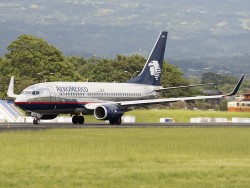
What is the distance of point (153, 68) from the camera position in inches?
4077

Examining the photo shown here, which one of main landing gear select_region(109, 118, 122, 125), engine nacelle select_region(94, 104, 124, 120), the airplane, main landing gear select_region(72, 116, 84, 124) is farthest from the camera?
main landing gear select_region(72, 116, 84, 124)

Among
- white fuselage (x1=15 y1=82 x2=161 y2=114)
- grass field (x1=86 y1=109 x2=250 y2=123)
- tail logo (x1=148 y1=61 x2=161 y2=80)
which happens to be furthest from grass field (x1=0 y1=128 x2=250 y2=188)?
grass field (x1=86 y1=109 x2=250 y2=123)

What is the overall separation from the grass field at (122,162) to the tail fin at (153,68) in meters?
42.5

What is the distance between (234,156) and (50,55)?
151 m

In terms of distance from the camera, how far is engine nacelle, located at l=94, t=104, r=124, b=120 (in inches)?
3469

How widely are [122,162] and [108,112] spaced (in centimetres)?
4789

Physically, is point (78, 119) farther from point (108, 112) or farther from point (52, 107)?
point (52, 107)

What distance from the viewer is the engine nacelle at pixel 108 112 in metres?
88.1

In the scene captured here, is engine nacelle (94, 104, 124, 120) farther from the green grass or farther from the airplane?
the green grass

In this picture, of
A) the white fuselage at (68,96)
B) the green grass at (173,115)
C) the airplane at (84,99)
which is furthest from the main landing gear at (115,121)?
the green grass at (173,115)

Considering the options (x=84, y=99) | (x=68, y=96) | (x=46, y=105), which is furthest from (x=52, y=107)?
(x=84, y=99)

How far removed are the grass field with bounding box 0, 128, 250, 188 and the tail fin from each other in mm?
42471

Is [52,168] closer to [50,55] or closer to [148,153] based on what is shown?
[148,153]

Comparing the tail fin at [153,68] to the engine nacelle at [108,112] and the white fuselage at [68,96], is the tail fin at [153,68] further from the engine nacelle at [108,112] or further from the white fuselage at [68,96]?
the engine nacelle at [108,112]
